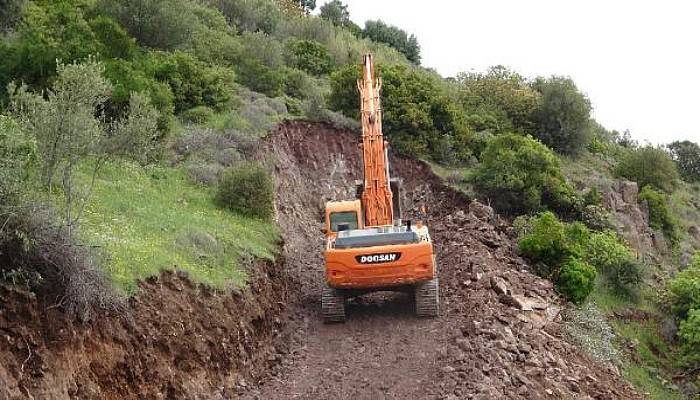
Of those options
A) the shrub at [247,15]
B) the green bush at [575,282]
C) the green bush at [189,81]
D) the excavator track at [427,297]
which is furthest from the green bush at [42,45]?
the shrub at [247,15]

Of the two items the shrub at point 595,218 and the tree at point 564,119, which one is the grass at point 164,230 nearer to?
the shrub at point 595,218

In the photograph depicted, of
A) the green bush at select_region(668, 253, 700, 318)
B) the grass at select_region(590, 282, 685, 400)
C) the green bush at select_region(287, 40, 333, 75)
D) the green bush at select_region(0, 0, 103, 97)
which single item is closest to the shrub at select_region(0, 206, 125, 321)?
the green bush at select_region(0, 0, 103, 97)

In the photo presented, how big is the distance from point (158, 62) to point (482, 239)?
13.8 metres

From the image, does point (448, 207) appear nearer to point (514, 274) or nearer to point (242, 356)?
point (514, 274)

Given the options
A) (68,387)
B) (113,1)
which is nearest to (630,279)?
(68,387)

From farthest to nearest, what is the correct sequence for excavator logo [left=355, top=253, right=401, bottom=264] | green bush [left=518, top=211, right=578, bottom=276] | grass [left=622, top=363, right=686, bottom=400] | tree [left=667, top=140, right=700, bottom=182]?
tree [left=667, top=140, right=700, bottom=182]
green bush [left=518, top=211, right=578, bottom=276]
grass [left=622, top=363, right=686, bottom=400]
excavator logo [left=355, top=253, right=401, bottom=264]

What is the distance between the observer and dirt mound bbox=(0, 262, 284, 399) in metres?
9.47

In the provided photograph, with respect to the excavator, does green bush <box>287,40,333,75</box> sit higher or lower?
higher

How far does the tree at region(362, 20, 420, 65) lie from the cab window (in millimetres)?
49904

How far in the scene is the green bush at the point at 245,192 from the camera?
21172 millimetres

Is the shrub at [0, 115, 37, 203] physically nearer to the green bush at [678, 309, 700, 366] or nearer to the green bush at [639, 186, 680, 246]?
the green bush at [678, 309, 700, 366]

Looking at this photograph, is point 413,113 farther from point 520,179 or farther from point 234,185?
point 234,185

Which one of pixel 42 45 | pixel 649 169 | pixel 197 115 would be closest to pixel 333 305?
pixel 42 45

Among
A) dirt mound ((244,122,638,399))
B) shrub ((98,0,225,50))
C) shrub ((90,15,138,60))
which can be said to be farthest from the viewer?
shrub ((98,0,225,50))
